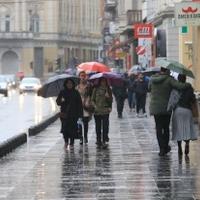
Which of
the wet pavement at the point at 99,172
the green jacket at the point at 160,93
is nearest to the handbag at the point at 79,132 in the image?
the wet pavement at the point at 99,172

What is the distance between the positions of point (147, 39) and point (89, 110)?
25.2m

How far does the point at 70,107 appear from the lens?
21.4 m

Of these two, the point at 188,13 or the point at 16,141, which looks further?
the point at 188,13

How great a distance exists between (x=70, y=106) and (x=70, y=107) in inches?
1.1

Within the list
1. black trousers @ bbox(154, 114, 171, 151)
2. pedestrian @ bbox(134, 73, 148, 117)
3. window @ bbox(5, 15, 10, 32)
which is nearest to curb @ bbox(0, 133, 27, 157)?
black trousers @ bbox(154, 114, 171, 151)

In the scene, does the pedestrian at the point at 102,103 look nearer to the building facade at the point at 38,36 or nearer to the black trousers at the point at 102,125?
the black trousers at the point at 102,125

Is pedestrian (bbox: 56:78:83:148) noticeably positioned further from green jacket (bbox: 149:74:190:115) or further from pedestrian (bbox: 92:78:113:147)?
green jacket (bbox: 149:74:190:115)

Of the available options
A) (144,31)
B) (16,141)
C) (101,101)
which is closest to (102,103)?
(101,101)

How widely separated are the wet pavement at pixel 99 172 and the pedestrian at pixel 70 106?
577 millimetres

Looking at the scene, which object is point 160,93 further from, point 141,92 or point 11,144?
point 141,92

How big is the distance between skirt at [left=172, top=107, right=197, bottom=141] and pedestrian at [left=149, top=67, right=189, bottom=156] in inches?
13.9

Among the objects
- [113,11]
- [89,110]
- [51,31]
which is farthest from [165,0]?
[51,31]

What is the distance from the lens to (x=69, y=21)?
146 metres

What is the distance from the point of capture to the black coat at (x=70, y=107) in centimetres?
2128
